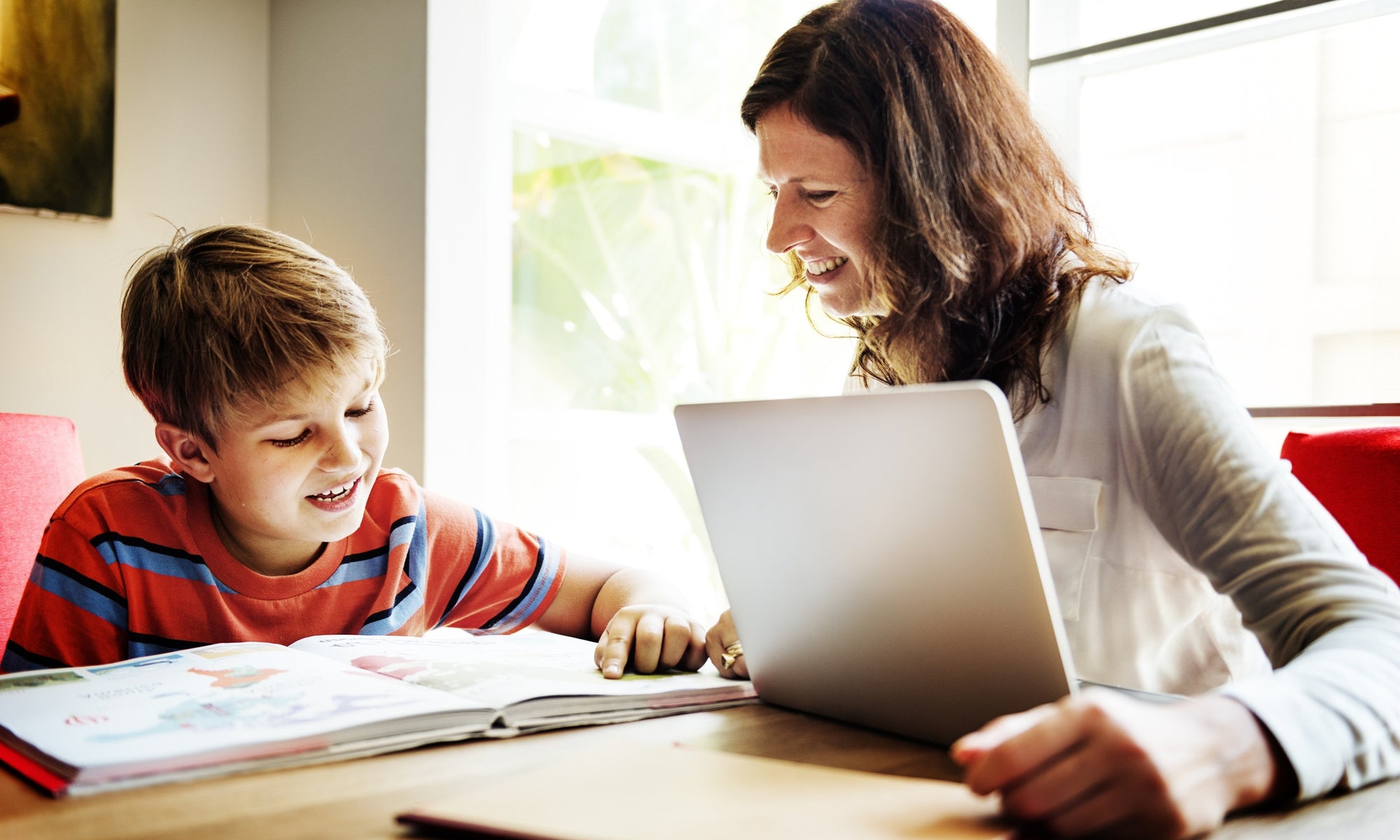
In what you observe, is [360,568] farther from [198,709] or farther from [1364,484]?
[1364,484]

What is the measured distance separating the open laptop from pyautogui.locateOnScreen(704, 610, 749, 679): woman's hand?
12cm

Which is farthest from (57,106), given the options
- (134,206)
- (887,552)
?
(887,552)

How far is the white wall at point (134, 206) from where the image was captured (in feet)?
7.10

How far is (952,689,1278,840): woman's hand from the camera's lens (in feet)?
1.50

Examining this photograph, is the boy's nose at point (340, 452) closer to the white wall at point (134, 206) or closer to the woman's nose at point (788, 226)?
the woman's nose at point (788, 226)

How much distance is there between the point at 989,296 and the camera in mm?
1009

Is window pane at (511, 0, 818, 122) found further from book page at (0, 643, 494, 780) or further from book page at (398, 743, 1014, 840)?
book page at (398, 743, 1014, 840)

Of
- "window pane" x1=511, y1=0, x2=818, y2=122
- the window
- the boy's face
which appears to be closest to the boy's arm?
the boy's face

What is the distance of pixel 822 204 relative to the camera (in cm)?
110

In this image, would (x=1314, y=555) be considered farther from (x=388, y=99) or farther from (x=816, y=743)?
(x=388, y=99)

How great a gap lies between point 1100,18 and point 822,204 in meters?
1.23

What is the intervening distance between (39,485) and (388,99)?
3.58 feet

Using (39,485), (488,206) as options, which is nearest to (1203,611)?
(39,485)

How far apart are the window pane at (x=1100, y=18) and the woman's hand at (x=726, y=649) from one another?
154 centimetres
